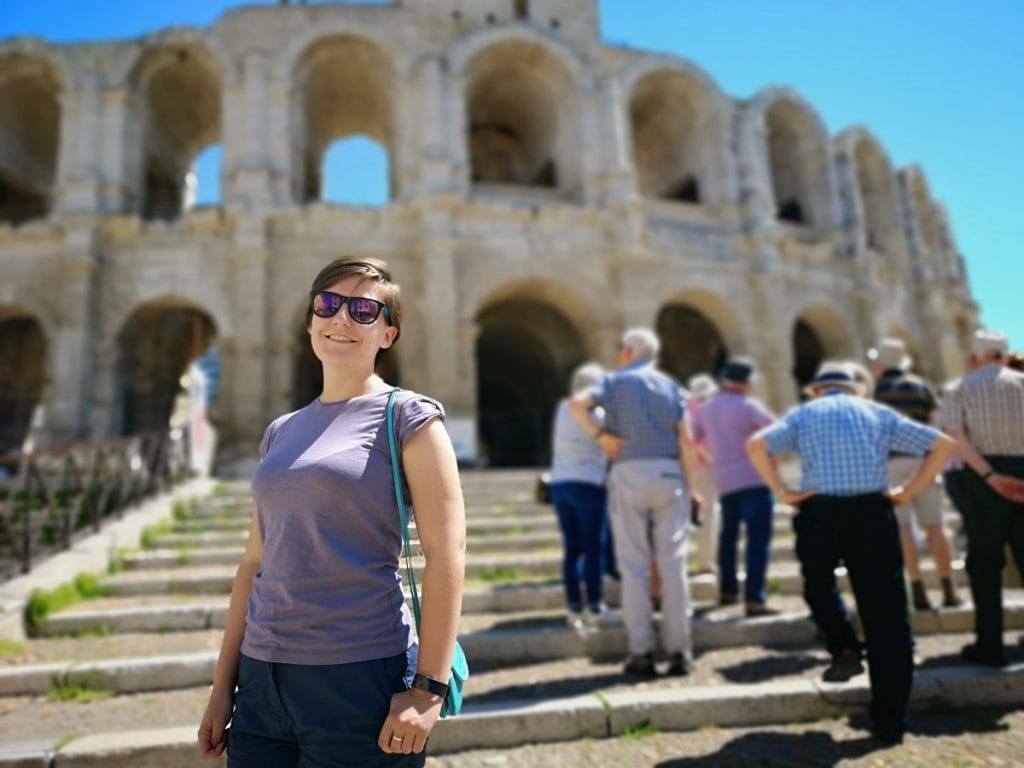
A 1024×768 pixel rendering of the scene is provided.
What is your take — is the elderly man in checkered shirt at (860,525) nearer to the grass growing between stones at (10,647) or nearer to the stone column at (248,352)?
the grass growing between stones at (10,647)

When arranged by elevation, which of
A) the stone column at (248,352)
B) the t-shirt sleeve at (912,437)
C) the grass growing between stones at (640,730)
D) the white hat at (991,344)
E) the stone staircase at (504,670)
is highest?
the stone column at (248,352)

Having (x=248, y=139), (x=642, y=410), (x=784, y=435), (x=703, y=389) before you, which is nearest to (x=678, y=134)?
(x=248, y=139)

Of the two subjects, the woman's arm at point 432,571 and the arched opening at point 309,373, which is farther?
the arched opening at point 309,373

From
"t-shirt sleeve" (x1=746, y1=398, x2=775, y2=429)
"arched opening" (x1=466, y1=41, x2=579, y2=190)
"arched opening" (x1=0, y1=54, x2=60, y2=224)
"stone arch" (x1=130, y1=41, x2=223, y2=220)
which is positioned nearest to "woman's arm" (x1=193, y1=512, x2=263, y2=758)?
"t-shirt sleeve" (x1=746, y1=398, x2=775, y2=429)

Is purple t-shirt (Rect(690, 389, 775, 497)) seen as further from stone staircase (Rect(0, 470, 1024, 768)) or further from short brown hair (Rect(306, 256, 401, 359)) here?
short brown hair (Rect(306, 256, 401, 359))

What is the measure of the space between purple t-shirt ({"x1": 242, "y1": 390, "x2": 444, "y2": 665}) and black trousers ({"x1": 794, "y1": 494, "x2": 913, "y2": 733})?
89.8 inches

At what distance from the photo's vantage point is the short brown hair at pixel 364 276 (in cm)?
170

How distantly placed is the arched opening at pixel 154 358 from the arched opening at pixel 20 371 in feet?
8.33

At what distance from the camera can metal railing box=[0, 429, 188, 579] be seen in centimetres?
565

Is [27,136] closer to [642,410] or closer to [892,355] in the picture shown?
[642,410]

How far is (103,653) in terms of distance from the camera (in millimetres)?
4352

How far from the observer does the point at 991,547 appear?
3.59 meters

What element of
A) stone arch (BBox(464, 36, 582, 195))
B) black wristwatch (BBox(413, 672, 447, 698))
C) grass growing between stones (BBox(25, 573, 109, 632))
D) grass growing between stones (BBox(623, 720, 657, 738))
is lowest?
grass growing between stones (BBox(623, 720, 657, 738))

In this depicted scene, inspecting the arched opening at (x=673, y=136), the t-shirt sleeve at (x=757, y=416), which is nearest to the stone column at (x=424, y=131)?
the arched opening at (x=673, y=136)
